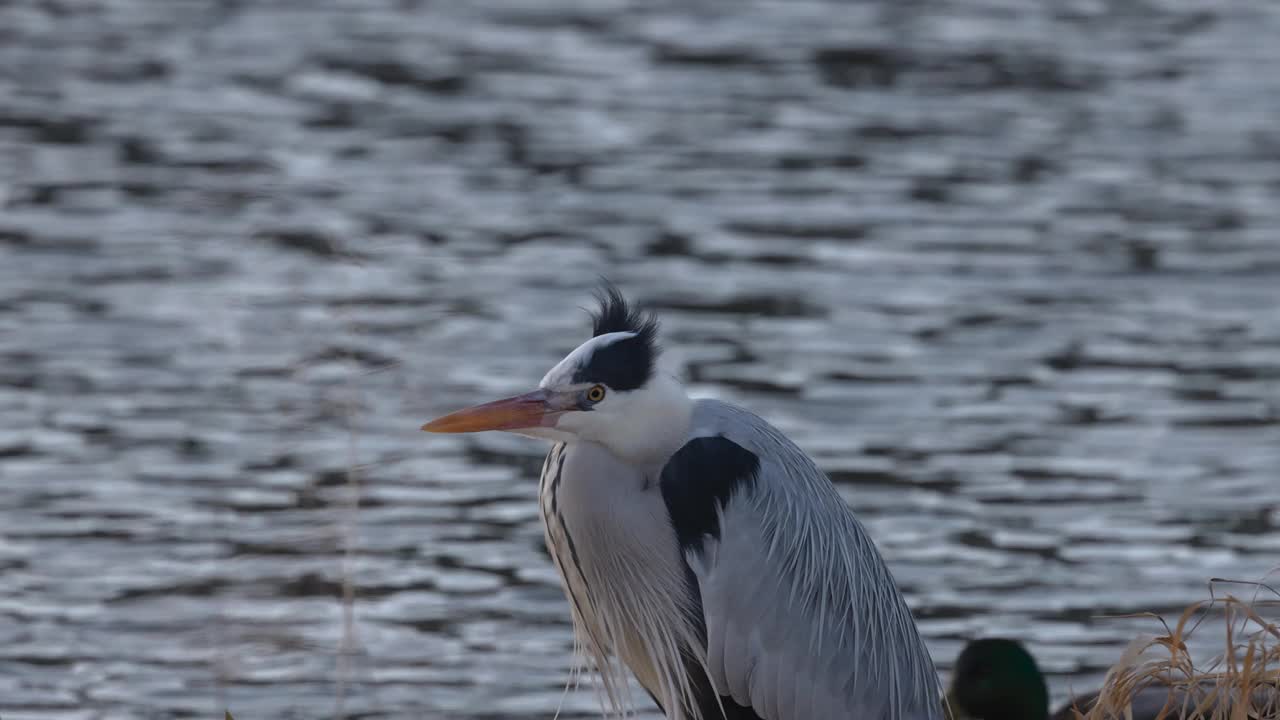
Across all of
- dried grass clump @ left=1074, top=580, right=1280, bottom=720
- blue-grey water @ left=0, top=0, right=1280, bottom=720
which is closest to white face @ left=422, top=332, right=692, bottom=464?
blue-grey water @ left=0, top=0, right=1280, bottom=720

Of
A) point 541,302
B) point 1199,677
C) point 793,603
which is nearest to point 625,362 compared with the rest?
point 793,603

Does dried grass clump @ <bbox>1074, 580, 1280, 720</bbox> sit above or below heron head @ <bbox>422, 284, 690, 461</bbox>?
below

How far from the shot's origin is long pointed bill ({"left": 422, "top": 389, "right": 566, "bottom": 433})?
5164mm

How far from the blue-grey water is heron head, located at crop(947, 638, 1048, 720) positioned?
0.78 metres

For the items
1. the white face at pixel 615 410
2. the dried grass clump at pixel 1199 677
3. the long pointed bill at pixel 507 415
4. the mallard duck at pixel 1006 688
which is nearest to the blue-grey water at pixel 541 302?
the long pointed bill at pixel 507 415

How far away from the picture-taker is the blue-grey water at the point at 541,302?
7.83 metres

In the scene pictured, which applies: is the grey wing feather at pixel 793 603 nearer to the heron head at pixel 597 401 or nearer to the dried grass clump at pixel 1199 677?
the heron head at pixel 597 401

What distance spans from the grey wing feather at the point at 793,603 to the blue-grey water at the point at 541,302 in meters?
0.85

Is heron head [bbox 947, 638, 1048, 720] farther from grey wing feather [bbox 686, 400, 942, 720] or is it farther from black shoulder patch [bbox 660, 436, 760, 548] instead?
black shoulder patch [bbox 660, 436, 760, 548]

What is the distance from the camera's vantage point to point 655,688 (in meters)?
5.92

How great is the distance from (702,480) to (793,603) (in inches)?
17.6

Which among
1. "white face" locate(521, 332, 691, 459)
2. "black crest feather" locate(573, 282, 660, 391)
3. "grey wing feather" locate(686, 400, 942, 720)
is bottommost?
"grey wing feather" locate(686, 400, 942, 720)

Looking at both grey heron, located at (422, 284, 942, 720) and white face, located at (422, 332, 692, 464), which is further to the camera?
grey heron, located at (422, 284, 942, 720)

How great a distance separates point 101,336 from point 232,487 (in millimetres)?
1823
